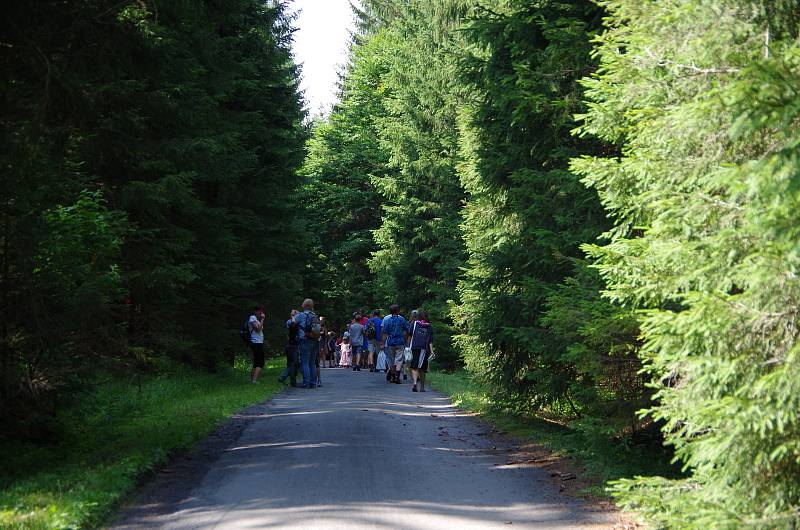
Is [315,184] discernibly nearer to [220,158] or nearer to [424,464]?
[220,158]

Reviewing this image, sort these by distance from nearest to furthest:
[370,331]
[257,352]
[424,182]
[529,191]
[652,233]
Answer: [652,233], [529,191], [257,352], [370,331], [424,182]

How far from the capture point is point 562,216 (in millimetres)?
11320

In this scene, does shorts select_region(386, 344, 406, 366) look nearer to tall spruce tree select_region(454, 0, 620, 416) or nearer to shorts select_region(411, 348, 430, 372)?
shorts select_region(411, 348, 430, 372)

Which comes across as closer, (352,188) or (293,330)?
(293,330)

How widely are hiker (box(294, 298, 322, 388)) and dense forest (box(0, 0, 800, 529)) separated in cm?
212

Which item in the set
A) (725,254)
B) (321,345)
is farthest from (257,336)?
(725,254)

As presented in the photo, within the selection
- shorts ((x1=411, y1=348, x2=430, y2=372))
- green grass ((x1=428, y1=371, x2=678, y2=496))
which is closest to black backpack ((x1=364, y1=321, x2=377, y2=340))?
shorts ((x1=411, y1=348, x2=430, y2=372))

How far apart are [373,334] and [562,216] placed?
796 inches

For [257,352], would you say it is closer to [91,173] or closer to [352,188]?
[91,173]

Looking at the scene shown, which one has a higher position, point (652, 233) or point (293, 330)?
point (652, 233)

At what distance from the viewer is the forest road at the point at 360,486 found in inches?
275

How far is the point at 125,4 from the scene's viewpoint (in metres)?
8.35

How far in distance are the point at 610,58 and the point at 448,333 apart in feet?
82.2

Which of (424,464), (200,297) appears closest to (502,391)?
(424,464)
